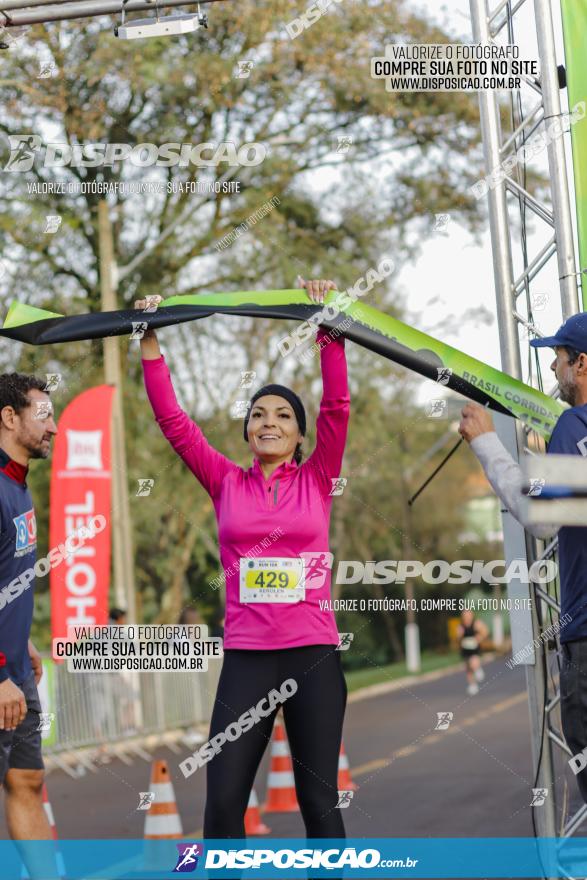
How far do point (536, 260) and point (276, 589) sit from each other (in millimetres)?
2320

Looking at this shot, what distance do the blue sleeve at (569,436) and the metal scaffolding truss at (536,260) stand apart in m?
1.35

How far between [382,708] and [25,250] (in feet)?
41.3

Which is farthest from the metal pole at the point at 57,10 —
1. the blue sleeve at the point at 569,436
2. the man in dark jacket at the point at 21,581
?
the blue sleeve at the point at 569,436

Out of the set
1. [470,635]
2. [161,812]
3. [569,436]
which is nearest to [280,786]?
[161,812]

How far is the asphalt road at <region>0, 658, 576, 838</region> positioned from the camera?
9.61m

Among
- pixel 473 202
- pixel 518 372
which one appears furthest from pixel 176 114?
pixel 518 372

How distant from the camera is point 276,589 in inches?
195

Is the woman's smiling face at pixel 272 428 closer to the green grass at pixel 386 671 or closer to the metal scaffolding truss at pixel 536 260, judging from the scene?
the metal scaffolding truss at pixel 536 260

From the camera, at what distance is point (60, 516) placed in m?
14.5

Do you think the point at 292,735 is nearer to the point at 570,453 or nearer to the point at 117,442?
the point at 570,453

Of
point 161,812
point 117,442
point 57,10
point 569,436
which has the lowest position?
point 161,812

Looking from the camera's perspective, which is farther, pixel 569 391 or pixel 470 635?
pixel 470 635

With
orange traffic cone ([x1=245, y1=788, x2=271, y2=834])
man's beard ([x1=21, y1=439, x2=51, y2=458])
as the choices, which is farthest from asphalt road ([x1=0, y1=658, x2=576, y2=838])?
man's beard ([x1=21, y1=439, x2=51, y2=458])

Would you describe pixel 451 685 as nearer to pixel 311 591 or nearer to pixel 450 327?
pixel 450 327
